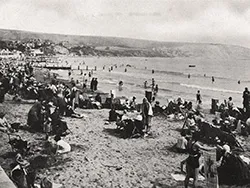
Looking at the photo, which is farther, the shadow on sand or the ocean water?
the ocean water

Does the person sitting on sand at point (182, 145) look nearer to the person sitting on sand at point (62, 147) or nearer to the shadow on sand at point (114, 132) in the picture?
the shadow on sand at point (114, 132)

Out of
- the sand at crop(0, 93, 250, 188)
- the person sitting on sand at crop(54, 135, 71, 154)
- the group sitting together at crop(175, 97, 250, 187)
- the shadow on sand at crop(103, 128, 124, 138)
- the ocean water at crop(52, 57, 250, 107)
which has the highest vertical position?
the group sitting together at crop(175, 97, 250, 187)

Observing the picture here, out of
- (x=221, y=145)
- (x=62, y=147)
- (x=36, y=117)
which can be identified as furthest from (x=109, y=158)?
(x=221, y=145)

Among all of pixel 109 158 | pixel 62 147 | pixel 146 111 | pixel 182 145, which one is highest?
pixel 146 111

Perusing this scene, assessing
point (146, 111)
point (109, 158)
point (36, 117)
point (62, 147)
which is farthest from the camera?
point (146, 111)

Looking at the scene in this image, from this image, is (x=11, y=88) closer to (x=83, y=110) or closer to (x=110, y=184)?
(x=83, y=110)

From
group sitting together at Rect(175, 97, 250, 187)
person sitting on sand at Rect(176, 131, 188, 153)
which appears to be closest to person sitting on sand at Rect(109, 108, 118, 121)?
group sitting together at Rect(175, 97, 250, 187)

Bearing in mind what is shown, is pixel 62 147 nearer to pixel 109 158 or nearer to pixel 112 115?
pixel 109 158

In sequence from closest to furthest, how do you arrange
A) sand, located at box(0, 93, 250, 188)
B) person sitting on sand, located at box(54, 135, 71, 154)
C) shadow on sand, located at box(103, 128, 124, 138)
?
1. sand, located at box(0, 93, 250, 188)
2. person sitting on sand, located at box(54, 135, 71, 154)
3. shadow on sand, located at box(103, 128, 124, 138)

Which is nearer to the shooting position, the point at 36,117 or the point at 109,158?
the point at 109,158

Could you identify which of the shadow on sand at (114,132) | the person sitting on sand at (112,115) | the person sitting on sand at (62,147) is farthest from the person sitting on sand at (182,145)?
the person sitting on sand at (112,115)

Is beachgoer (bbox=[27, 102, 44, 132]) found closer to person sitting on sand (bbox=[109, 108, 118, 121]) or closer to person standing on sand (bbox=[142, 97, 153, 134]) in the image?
person sitting on sand (bbox=[109, 108, 118, 121])
